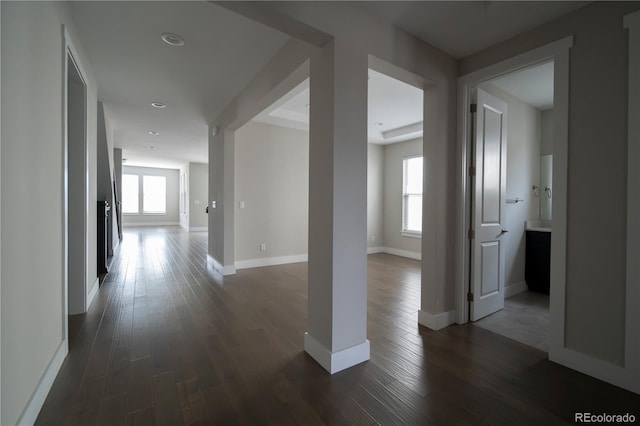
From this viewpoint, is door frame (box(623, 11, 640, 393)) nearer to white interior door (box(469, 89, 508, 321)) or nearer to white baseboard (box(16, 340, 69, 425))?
white interior door (box(469, 89, 508, 321))

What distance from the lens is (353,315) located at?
6.87 feet

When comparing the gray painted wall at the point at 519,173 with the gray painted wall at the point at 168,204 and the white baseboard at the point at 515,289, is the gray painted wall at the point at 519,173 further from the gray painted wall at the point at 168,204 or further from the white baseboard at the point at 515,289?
the gray painted wall at the point at 168,204

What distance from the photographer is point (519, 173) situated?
12.8ft

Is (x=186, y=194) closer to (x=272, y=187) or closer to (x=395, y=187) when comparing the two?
(x=272, y=187)

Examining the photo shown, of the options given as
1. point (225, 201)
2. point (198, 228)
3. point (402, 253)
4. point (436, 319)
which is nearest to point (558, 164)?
point (436, 319)

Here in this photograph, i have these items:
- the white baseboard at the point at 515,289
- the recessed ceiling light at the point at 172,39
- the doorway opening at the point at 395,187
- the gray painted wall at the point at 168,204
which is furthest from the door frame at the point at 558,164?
the gray painted wall at the point at 168,204

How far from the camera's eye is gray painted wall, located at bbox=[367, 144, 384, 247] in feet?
23.1

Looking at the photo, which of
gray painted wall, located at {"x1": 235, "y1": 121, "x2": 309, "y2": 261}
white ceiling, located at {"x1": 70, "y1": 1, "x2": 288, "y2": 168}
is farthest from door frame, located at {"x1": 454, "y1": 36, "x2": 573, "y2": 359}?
gray painted wall, located at {"x1": 235, "y1": 121, "x2": 309, "y2": 261}

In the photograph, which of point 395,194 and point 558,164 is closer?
point 558,164

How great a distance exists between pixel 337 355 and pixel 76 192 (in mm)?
3044

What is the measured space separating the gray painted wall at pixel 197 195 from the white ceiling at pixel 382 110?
7.45m

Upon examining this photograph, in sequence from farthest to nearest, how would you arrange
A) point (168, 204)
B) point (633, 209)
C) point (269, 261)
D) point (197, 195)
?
point (168, 204), point (197, 195), point (269, 261), point (633, 209)

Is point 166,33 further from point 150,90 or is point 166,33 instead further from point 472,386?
point 472,386

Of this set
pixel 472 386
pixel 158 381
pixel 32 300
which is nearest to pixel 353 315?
pixel 472 386
